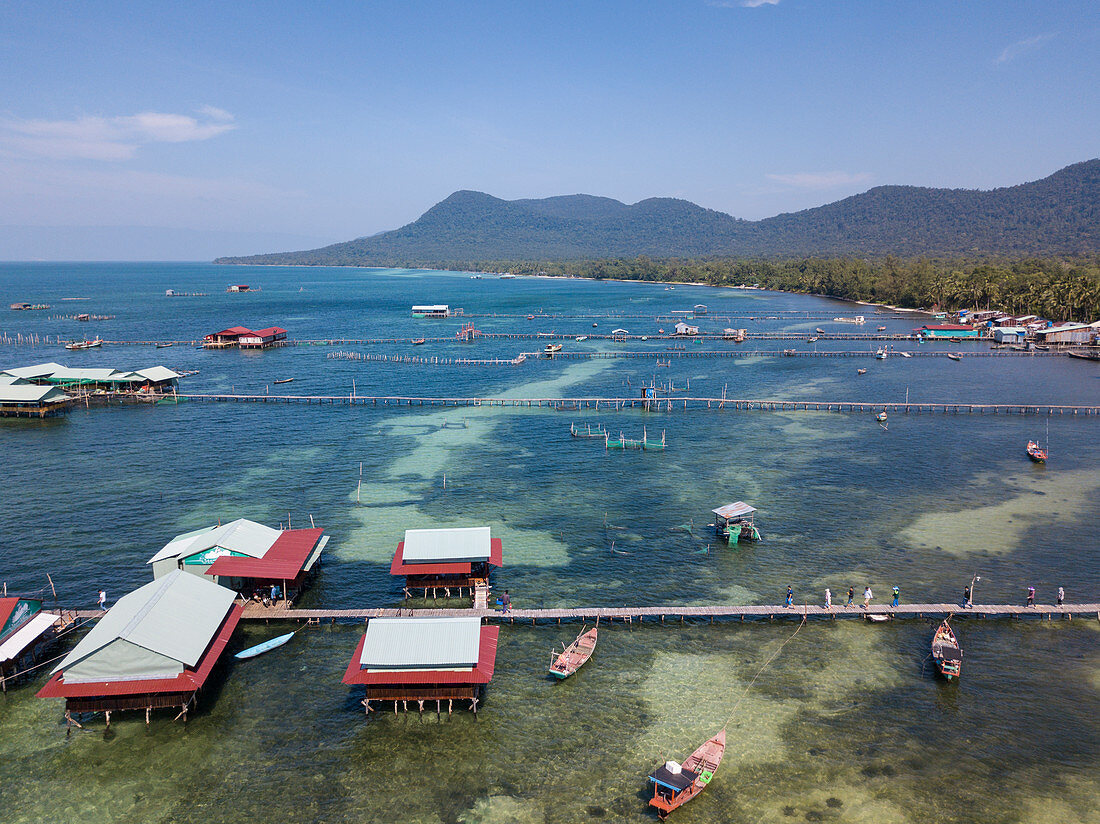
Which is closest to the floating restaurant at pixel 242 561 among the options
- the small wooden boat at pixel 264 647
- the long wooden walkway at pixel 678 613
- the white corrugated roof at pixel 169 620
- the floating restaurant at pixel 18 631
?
the long wooden walkway at pixel 678 613

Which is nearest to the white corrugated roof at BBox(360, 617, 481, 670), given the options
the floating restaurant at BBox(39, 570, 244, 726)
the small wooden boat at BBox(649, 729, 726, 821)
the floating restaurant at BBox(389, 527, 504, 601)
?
the floating restaurant at BBox(389, 527, 504, 601)

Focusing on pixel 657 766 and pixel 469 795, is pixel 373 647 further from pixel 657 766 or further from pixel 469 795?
pixel 657 766

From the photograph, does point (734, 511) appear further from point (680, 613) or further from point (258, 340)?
point (258, 340)

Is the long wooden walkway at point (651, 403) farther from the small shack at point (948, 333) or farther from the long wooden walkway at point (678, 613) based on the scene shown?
the small shack at point (948, 333)

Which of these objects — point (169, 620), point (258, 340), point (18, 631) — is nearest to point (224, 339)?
point (258, 340)

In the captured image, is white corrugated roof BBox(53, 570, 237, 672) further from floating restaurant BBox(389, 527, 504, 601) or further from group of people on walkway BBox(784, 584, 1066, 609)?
group of people on walkway BBox(784, 584, 1066, 609)

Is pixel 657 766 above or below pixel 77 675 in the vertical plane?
below

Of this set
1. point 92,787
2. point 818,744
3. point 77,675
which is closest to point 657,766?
point 818,744
